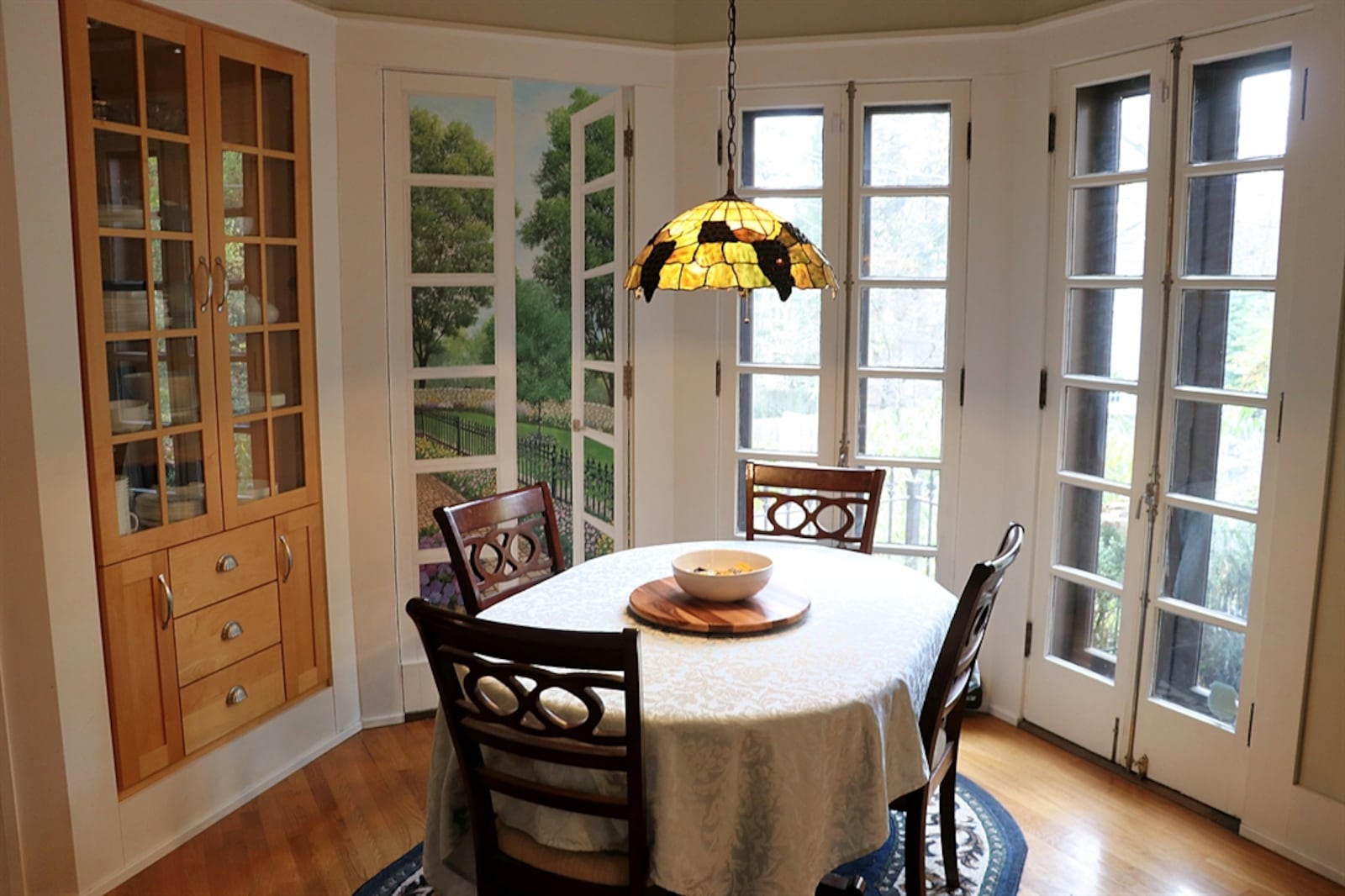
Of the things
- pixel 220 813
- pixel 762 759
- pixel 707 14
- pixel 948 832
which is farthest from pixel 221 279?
pixel 948 832

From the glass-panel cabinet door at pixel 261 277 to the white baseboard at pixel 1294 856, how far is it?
2.89m

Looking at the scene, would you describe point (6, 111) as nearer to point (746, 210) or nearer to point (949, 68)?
point (746, 210)

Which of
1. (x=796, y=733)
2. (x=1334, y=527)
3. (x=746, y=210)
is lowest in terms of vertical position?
(x=796, y=733)

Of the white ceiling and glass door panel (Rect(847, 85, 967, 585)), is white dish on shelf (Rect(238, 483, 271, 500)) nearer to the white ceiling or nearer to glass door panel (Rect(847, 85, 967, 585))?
the white ceiling

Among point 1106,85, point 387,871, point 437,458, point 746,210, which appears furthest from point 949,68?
point 387,871

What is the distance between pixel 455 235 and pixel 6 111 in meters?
1.45

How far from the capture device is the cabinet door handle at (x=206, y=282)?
9.59 ft

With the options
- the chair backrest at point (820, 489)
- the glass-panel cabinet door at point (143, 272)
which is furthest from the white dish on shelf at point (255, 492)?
the chair backrest at point (820, 489)

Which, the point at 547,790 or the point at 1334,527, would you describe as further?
the point at 1334,527

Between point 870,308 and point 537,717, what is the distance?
7.32 ft

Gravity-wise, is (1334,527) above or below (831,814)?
above

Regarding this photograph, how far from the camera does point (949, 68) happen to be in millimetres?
3510

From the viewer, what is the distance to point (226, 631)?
3.07m

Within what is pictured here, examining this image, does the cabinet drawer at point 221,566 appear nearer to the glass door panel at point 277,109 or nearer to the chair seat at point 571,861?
the glass door panel at point 277,109
